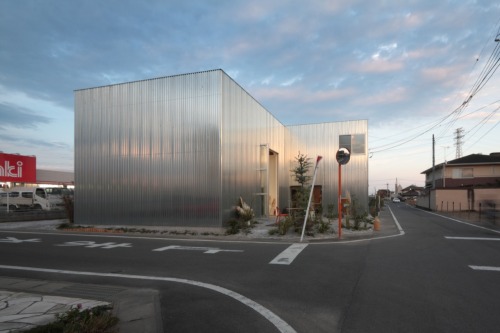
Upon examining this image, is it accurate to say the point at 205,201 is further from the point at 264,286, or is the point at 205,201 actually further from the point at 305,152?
the point at 305,152

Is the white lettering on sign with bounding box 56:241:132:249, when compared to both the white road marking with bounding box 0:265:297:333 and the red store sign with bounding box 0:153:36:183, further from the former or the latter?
the red store sign with bounding box 0:153:36:183

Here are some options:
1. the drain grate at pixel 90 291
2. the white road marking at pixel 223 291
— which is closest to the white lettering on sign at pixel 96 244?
the white road marking at pixel 223 291

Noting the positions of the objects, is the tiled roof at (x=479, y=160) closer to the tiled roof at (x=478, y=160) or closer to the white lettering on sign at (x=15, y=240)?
the tiled roof at (x=478, y=160)

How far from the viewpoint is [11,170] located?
87.4ft

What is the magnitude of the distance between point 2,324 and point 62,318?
91 cm

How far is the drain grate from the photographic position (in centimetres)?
610

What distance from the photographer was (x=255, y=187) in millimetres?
21156

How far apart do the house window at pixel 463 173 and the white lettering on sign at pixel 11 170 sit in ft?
160

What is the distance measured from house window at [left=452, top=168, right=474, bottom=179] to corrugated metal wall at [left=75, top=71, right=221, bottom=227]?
137ft

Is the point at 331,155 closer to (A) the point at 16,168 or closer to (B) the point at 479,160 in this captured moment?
(A) the point at 16,168

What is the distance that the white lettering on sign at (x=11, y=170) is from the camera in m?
26.0

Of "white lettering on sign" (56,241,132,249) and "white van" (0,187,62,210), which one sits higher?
"white van" (0,187,62,210)

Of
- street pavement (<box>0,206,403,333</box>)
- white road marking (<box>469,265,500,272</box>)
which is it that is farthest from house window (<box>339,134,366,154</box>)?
street pavement (<box>0,206,403,333</box>)

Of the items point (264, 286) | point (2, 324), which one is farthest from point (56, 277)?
point (264, 286)
